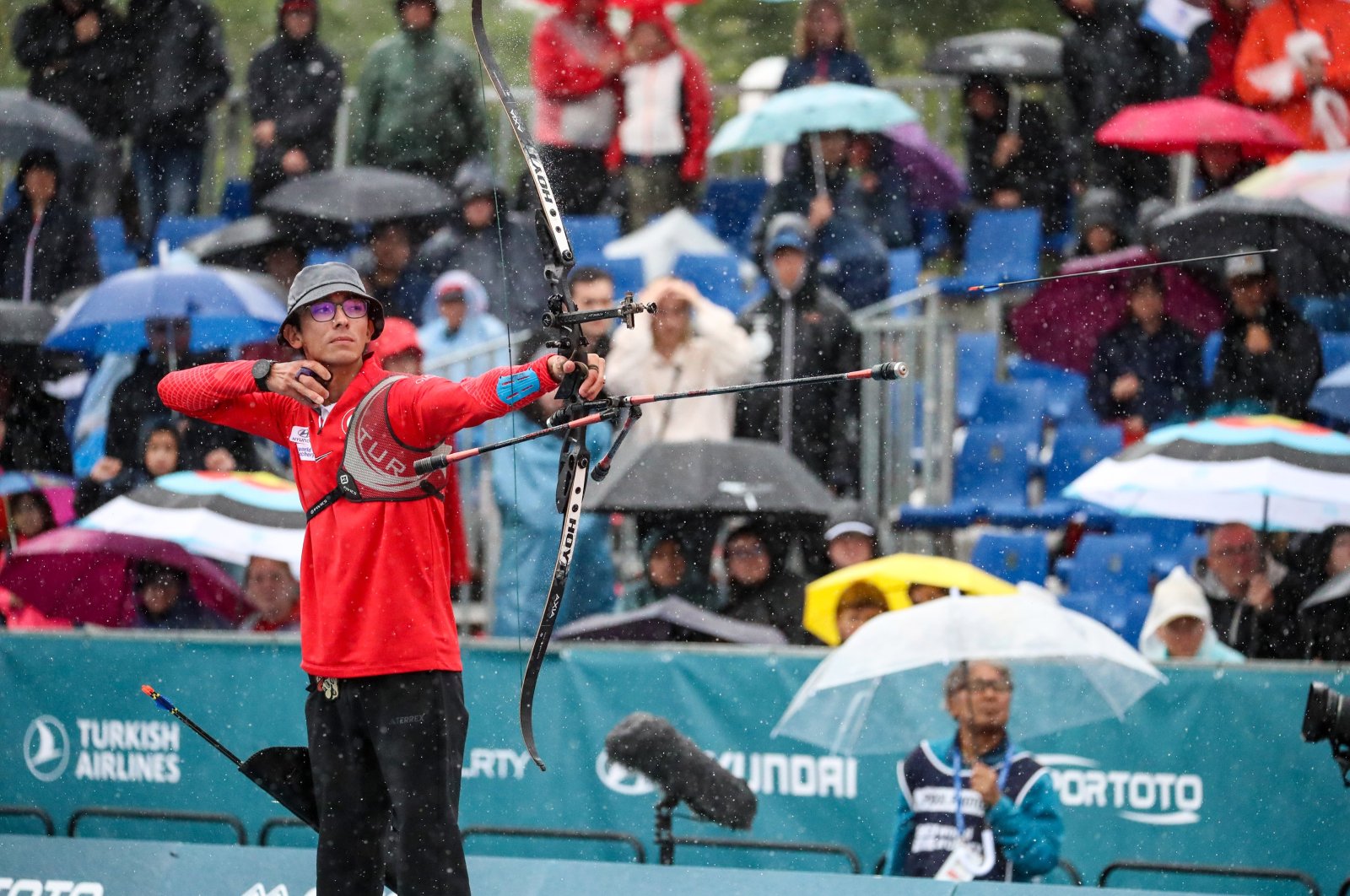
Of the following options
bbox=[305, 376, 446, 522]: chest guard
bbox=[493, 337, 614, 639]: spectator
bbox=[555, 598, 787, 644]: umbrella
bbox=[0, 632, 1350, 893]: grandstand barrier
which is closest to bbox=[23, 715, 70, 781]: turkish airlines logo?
bbox=[0, 632, 1350, 893]: grandstand barrier

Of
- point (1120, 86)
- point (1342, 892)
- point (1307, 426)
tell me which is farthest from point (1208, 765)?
point (1120, 86)

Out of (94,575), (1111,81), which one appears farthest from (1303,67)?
(94,575)

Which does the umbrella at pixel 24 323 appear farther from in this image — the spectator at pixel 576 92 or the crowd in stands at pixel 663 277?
the spectator at pixel 576 92

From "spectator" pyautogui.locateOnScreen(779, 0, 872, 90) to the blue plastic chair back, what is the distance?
228cm

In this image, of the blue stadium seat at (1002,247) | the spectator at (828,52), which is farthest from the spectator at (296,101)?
the blue stadium seat at (1002,247)

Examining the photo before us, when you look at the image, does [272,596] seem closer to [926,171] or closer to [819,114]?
[819,114]

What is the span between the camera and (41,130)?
440 inches

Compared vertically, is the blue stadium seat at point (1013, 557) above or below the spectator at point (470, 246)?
below

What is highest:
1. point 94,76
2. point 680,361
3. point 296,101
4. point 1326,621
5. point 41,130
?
point 94,76

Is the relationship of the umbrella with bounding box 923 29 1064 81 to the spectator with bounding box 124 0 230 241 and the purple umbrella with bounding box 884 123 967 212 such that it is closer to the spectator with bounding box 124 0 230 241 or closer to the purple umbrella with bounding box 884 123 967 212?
the purple umbrella with bounding box 884 123 967 212

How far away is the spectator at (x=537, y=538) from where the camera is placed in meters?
6.12

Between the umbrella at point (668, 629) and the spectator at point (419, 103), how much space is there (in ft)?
8.61

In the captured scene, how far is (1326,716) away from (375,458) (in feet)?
9.27

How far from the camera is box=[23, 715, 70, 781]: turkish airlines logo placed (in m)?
7.51
